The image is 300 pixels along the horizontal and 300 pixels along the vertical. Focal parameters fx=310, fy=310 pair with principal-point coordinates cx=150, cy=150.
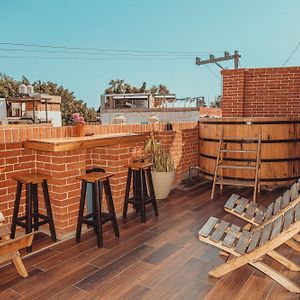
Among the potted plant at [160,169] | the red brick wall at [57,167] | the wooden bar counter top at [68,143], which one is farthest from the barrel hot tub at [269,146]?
the wooden bar counter top at [68,143]

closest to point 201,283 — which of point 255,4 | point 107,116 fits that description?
point 255,4

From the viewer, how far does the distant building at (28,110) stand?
445 inches

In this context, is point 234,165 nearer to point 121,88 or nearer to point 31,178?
point 31,178

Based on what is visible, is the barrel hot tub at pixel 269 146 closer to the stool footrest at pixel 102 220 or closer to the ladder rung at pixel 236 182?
the ladder rung at pixel 236 182

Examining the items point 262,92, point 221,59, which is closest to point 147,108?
point 221,59

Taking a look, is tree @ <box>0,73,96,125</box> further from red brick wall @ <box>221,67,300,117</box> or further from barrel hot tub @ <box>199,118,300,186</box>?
barrel hot tub @ <box>199,118,300,186</box>

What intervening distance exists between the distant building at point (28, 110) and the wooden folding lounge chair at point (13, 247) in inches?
320

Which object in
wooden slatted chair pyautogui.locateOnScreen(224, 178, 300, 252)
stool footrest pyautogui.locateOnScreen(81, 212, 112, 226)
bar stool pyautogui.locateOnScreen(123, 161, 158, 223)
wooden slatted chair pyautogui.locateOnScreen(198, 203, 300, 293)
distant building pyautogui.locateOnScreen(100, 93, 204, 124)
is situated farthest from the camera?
distant building pyautogui.locateOnScreen(100, 93, 204, 124)

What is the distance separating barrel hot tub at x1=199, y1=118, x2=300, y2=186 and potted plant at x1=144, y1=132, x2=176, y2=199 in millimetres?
1426

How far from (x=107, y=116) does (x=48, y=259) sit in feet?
62.3

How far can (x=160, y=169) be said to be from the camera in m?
5.24

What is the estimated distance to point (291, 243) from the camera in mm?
3221

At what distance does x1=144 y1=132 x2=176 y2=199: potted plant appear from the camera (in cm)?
522

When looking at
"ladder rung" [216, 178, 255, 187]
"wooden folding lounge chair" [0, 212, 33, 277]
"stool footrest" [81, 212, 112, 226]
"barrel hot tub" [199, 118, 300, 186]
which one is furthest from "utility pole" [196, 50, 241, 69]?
"wooden folding lounge chair" [0, 212, 33, 277]
